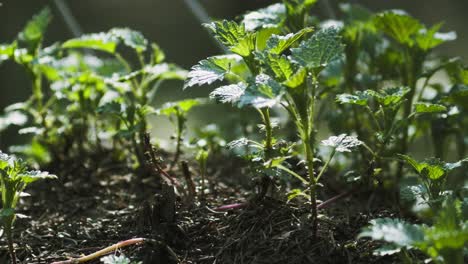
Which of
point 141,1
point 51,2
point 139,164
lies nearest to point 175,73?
point 139,164

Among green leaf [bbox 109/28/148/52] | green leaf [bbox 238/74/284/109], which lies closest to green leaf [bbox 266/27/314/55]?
green leaf [bbox 238/74/284/109]

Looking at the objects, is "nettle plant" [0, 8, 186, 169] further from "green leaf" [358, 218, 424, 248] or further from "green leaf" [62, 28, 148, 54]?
"green leaf" [358, 218, 424, 248]

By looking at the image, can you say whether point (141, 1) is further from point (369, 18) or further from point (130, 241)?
point (130, 241)

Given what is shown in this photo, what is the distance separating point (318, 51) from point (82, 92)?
2.90 ft

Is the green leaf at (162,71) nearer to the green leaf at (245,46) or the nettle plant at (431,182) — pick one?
the green leaf at (245,46)

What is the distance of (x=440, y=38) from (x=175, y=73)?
29.7 inches

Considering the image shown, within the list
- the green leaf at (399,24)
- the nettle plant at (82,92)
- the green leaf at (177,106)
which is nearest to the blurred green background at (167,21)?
the nettle plant at (82,92)

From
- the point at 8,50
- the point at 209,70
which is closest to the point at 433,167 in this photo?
the point at 209,70

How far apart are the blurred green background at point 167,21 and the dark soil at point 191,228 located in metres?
0.98

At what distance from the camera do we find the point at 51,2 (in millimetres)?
2986

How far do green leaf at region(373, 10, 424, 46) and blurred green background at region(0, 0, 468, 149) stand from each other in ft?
3.63

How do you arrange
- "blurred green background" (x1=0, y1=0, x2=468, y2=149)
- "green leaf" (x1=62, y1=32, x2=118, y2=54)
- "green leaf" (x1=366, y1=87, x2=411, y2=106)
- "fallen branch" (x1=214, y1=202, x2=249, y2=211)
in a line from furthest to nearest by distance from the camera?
"blurred green background" (x1=0, y1=0, x2=468, y2=149) → "green leaf" (x1=62, y1=32, x2=118, y2=54) → "fallen branch" (x1=214, y1=202, x2=249, y2=211) → "green leaf" (x1=366, y1=87, x2=411, y2=106)

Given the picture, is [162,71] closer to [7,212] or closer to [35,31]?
[35,31]

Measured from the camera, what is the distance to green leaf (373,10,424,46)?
160cm
